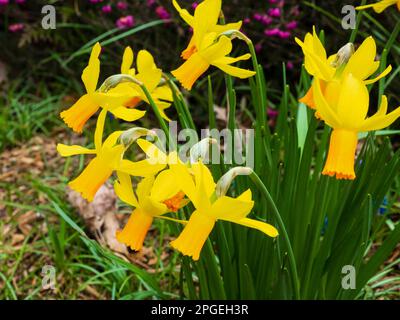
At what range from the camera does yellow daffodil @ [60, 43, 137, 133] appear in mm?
1280

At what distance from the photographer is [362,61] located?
123 cm

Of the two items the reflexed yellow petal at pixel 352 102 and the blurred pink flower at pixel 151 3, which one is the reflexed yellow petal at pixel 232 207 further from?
the blurred pink flower at pixel 151 3

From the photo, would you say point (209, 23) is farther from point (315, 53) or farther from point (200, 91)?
point (200, 91)

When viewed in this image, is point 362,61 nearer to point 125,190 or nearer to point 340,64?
point 340,64

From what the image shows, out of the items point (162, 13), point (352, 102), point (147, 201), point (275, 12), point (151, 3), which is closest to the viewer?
point (352, 102)

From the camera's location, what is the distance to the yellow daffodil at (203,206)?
1.14 meters

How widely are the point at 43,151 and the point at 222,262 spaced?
1.69 m

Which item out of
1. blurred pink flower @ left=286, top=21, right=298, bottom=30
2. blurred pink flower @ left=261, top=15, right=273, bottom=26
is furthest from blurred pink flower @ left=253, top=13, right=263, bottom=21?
blurred pink flower @ left=286, top=21, right=298, bottom=30

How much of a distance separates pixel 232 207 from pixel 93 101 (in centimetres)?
39

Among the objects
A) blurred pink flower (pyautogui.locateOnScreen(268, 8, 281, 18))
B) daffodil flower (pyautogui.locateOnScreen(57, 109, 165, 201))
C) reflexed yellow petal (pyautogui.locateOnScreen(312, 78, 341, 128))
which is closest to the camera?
reflexed yellow petal (pyautogui.locateOnScreen(312, 78, 341, 128))

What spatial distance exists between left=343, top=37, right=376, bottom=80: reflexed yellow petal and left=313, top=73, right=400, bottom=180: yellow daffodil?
0.16 feet

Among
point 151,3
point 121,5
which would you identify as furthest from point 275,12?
point 121,5

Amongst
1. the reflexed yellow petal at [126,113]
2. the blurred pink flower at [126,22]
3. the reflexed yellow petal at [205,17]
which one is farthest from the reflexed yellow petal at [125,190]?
the blurred pink flower at [126,22]

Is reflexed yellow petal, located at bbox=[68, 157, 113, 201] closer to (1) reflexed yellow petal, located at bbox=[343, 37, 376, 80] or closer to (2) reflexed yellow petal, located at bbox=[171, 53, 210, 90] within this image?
(2) reflexed yellow petal, located at bbox=[171, 53, 210, 90]
